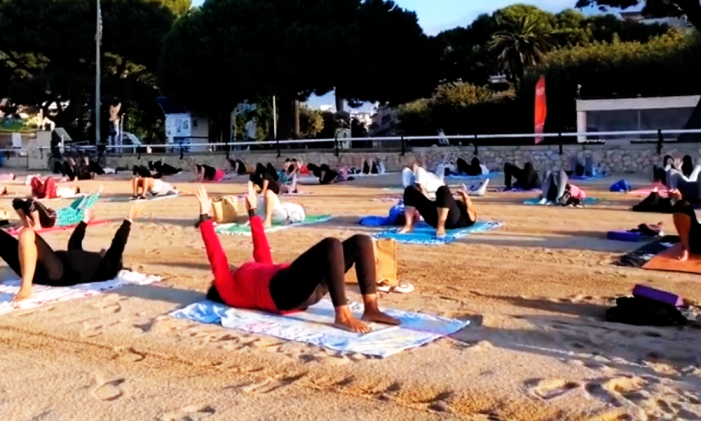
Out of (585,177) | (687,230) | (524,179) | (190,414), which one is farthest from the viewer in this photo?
(585,177)

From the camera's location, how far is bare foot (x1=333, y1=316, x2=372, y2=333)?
5.35m

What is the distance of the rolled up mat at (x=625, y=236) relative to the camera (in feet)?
31.5

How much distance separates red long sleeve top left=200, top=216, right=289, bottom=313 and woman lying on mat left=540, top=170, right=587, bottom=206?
8096 mm

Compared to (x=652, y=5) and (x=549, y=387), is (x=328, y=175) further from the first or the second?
(x=549, y=387)

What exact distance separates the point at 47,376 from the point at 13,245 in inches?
101

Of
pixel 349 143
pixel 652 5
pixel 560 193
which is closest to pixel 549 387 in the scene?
pixel 560 193

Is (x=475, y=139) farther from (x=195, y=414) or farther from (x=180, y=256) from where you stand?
(x=195, y=414)

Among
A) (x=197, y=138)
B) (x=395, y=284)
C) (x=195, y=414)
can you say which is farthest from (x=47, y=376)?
(x=197, y=138)

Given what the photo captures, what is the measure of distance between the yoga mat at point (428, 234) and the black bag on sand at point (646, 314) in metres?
3.88

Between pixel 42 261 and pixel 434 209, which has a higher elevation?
pixel 434 209

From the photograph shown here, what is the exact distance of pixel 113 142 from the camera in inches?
1513

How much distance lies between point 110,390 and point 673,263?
17.4ft

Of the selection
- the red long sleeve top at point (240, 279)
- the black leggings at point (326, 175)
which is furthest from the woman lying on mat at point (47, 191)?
the red long sleeve top at point (240, 279)

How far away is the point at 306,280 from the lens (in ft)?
17.7
